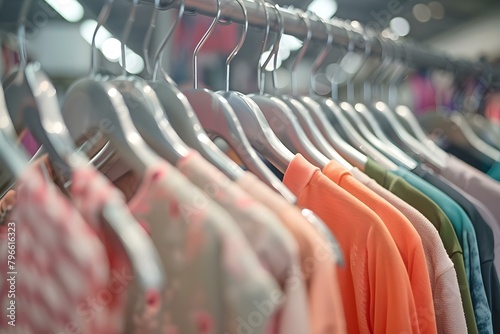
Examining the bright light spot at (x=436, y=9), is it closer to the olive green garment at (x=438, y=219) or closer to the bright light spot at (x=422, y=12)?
the bright light spot at (x=422, y=12)

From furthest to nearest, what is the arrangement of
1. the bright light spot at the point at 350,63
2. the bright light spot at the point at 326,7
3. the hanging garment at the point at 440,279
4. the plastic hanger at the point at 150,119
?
the bright light spot at the point at 326,7 → the bright light spot at the point at 350,63 → the hanging garment at the point at 440,279 → the plastic hanger at the point at 150,119

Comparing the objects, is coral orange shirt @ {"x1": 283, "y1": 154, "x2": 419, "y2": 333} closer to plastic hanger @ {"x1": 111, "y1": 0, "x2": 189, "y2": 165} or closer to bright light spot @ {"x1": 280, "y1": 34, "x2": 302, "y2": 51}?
plastic hanger @ {"x1": 111, "y1": 0, "x2": 189, "y2": 165}

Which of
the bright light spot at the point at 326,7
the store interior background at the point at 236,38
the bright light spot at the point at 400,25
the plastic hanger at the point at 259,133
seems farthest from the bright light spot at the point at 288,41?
the bright light spot at the point at 400,25

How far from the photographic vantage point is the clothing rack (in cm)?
72

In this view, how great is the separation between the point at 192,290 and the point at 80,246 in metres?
0.10

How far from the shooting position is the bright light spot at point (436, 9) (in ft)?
10.2

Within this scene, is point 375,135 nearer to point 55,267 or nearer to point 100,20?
point 100,20

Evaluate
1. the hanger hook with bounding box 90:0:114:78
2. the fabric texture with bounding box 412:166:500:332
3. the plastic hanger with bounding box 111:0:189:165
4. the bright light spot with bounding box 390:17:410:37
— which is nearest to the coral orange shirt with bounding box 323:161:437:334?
the fabric texture with bounding box 412:166:500:332

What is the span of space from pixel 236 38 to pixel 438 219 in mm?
1521

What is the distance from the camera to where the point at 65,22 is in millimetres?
3102

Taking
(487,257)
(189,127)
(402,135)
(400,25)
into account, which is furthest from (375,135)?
(400,25)

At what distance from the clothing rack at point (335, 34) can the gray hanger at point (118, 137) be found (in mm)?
156

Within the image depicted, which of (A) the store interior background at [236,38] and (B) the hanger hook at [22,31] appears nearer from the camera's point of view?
(B) the hanger hook at [22,31]

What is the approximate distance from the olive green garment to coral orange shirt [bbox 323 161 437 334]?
76 mm
